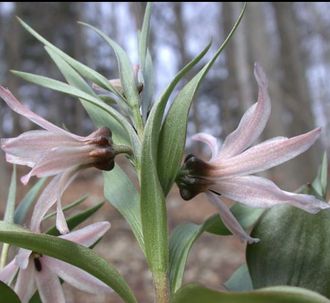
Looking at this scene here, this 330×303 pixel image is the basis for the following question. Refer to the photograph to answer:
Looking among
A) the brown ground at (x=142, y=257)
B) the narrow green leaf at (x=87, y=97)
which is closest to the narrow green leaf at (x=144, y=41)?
the narrow green leaf at (x=87, y=97)

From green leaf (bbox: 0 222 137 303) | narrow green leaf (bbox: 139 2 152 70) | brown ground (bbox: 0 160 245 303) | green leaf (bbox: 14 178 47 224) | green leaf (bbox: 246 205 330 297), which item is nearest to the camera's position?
green leaf (bbox: 0 222 137 303)

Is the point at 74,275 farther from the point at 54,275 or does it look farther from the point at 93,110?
the point at 93,110

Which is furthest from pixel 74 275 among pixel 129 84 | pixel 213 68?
pixel 213 68

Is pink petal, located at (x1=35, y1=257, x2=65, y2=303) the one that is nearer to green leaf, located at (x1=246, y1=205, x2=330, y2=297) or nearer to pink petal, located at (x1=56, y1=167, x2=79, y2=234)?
pink petal, located at (x1=56, y1=167, x2=79, y2=234)

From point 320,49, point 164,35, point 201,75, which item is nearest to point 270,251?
point 201,75

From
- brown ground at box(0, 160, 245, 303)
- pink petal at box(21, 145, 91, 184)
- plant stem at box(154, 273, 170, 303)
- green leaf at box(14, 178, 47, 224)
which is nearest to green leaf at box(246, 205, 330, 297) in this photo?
plant stem at box(154, 273, 170, 303)

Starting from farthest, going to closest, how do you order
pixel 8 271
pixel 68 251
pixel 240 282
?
pixel 240 282 < pixel 8 271 < pixel 68 251
